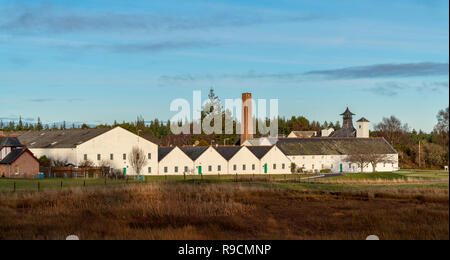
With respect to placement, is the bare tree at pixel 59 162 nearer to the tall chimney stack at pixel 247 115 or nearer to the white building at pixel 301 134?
the tall chimney stack at pixel 247 115

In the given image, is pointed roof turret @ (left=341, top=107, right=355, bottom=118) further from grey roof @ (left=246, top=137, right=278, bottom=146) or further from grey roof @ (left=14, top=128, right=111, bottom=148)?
grey roof @ (left=14, top=128, right=111, bottom=148)

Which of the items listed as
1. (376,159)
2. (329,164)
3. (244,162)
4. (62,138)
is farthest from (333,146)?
(62,138)

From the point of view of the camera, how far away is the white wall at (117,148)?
70.2 meters

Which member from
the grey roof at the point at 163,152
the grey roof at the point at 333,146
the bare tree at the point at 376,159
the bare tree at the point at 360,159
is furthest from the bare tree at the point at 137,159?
the bare tree at the point at 376,159

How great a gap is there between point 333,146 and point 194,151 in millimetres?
25828

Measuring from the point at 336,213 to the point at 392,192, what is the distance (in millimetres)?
12776

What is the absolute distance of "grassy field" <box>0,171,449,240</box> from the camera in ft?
73.4

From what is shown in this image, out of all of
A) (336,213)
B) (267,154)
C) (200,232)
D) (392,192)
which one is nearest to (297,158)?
(267,154)

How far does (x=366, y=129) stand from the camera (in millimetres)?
110250

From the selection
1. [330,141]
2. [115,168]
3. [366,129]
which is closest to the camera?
[115,168]

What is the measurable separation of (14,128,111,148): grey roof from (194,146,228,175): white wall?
1365cm

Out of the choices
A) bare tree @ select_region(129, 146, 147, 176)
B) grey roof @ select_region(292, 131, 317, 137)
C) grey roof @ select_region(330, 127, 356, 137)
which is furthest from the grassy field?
grey roof @ select_region(292, 131, 317, 137)

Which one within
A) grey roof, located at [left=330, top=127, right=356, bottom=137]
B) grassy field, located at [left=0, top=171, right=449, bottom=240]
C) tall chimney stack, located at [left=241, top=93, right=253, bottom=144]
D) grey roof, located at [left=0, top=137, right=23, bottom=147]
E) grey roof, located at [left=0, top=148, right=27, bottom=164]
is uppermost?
tall chimney stack, located at [left=241, top=93, right=253, bottom=144]
